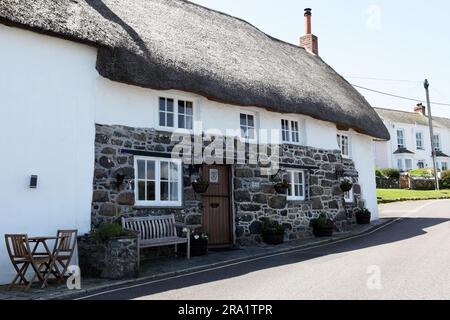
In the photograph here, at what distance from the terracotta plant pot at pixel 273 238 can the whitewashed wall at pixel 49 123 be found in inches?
186

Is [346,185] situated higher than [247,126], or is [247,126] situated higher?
[247,126]

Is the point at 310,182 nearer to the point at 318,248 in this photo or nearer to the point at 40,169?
the point at 318,248

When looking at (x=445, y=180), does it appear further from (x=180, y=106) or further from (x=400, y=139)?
(x=180, y=106)

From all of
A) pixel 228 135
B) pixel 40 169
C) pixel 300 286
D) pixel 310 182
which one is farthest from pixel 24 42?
pixel 310 182

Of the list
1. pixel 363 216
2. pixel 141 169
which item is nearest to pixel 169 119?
pixel 141 169

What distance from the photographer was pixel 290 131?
47.8 ft

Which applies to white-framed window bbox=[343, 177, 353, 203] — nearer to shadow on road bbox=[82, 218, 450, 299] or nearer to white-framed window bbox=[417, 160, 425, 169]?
shadow on road bbox=[82, 218, 450, 299]

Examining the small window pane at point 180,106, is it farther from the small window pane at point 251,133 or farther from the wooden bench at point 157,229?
the wooden bench at point 157,229

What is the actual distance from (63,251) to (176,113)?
15.1 ft

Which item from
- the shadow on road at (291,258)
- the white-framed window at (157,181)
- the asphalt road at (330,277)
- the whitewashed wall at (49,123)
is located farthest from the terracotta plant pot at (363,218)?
the whitewashed wall at (49,123)

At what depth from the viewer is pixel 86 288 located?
7500 millimetres

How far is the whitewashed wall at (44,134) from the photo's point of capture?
27.9 feet

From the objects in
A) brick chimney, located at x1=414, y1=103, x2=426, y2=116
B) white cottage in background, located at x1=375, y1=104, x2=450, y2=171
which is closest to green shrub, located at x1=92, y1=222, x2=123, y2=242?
white cottage in background, located at x1=375, y1=104, x2=450, y2=171
